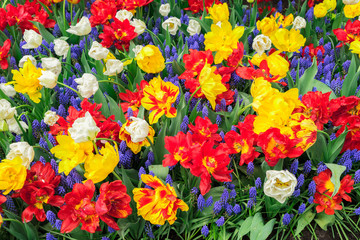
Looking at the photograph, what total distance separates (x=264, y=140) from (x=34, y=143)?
1.32 m

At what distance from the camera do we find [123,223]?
1.75m

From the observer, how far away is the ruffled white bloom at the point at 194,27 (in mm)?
2781

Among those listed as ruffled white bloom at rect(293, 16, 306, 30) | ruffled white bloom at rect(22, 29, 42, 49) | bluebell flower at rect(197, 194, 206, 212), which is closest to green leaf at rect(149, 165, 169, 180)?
bluebell flower at rect(197, 194, 206, 212)

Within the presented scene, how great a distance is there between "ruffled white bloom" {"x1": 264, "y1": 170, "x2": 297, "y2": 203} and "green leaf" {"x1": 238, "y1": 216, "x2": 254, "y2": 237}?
0.24 metres

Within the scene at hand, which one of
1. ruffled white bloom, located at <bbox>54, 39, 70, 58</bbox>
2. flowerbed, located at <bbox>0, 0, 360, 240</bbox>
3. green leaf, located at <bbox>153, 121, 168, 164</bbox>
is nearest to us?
→ flowerbed, located at <bbox>0, 0, 360, 240</bbox>

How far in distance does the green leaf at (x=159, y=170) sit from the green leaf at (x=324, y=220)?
0.79 metres

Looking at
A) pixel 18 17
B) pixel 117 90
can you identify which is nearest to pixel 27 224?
pixel 117 90

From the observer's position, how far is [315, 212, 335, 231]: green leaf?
1809 mm

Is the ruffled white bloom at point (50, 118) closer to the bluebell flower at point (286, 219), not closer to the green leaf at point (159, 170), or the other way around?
the green leaf at point (159, 170)

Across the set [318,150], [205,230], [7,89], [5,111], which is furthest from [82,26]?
[318,150]

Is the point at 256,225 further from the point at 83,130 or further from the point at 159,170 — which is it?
the point at 83,130

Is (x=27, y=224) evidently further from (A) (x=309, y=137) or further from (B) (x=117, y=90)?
(A) (x=309, y=137)

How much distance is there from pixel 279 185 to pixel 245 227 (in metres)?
0.29

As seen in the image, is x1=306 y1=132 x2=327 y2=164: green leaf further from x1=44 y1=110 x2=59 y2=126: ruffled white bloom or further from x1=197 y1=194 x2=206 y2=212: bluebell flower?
x1=44 y1=110 x2=59 y2=126: ruffled white bloom
